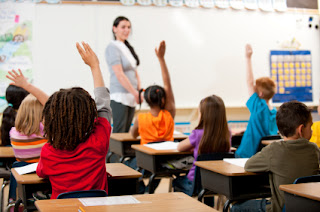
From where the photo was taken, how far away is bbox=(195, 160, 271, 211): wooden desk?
8.06 ft

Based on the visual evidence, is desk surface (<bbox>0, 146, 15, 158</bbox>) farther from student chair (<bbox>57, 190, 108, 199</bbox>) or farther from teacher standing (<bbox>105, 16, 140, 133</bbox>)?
teacher standing (<bbox>105, 16, 140, 133</bbox>)

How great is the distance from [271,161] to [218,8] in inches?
180

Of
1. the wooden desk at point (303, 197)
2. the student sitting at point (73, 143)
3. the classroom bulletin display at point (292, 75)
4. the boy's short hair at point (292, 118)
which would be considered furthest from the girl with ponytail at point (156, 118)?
the classroom bulletin display at point (292, 75)

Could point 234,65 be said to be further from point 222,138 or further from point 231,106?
point 222,138

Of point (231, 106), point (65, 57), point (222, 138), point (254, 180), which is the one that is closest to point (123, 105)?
point (65, 57)

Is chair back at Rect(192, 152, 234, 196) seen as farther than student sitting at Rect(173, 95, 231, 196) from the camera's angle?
No

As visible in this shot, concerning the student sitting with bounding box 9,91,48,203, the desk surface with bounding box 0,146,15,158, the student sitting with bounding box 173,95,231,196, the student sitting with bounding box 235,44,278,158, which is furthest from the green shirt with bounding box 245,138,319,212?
the desk surface with bounding box 0,146,15,158

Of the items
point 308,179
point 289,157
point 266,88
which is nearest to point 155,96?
point 266,88

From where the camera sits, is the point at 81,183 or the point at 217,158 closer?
the point at 81,183

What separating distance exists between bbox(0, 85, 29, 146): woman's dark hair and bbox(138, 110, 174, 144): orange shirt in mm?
1101

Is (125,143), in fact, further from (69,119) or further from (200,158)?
(69,119)

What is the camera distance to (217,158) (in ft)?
10.0

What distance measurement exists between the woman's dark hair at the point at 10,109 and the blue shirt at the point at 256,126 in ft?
6.72

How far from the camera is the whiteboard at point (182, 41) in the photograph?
595 centimetres
